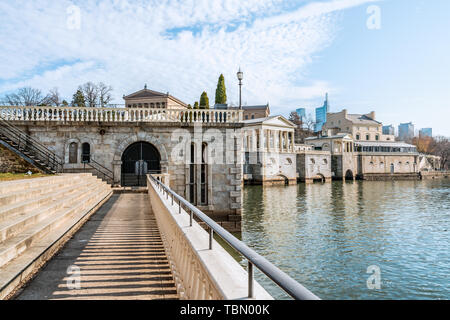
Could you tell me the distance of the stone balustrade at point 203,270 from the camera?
264 centimetres

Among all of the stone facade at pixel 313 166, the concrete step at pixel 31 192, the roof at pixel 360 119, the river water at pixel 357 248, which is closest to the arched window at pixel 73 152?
the concrete step at pixel 31 192

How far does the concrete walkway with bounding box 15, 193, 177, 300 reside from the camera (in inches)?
176

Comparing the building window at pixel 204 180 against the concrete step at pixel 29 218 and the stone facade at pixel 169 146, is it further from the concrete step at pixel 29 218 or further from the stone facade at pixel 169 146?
the concrete step at pixel 29 218

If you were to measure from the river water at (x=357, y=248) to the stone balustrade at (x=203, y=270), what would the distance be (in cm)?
772

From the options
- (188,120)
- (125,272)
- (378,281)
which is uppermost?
Answer: (188,120)

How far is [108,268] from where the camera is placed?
18.2ft

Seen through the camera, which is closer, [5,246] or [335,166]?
[5,246]

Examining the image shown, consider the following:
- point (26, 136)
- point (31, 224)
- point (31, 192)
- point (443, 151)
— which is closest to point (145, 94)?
point (26, 136)
